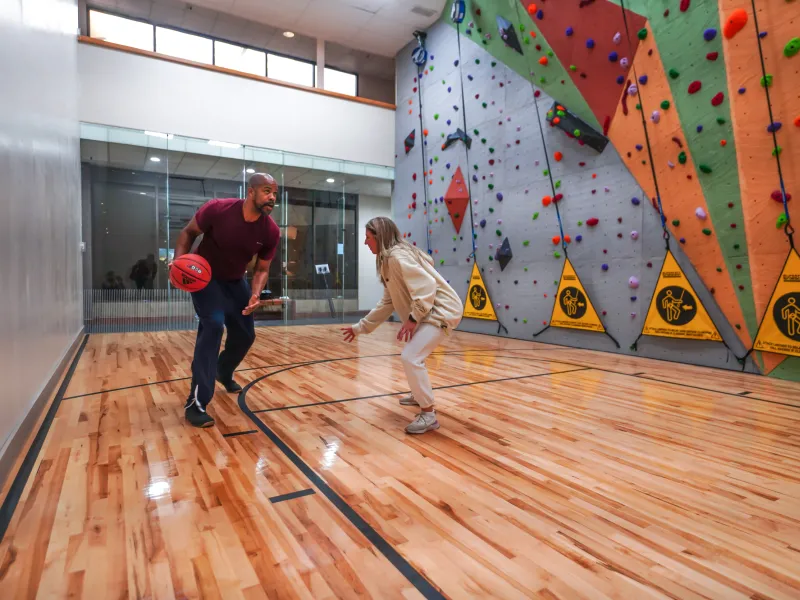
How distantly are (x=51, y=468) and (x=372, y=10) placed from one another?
330 inches

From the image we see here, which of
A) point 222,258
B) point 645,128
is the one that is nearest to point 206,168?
point 222,258

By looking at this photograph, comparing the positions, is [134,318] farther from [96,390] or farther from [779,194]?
[779,194]

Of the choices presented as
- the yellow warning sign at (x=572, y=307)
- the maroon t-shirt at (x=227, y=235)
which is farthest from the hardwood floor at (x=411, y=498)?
the yellow warning sign at (x=572, y=307)

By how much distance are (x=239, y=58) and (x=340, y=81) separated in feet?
7.54

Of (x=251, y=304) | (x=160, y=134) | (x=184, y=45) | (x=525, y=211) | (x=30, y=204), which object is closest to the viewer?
(x=30, y=204)

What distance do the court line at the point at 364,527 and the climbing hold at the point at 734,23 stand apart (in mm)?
5223

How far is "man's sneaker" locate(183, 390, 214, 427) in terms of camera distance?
9.00ft

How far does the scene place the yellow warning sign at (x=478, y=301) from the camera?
7.56 m

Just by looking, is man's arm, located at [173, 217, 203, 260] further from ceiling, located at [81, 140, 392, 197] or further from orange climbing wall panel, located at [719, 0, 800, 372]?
ceiling, located at [81, 140, 392, 197]

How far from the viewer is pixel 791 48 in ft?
13.5

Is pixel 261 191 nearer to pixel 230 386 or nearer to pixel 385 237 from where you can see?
pixel 385 237

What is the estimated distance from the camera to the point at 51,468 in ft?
7.02

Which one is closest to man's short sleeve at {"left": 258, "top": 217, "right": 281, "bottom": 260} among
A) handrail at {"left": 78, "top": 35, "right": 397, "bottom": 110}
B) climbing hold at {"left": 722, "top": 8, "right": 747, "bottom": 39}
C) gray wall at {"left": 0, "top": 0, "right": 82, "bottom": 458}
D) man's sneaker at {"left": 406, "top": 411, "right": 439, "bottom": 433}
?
gray wall at {"left": 0, "top": 0, "right": 82, "bottom": 458}

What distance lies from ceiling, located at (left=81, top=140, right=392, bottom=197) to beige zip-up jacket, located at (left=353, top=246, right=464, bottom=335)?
6.83 m
